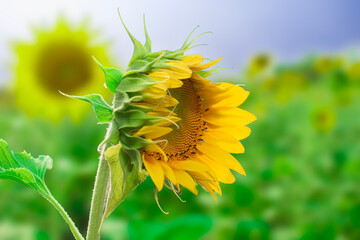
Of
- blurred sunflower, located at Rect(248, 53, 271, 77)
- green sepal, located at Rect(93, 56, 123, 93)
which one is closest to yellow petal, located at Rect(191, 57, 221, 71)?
green sepal, located at Rect(93, 56, 123, 93)

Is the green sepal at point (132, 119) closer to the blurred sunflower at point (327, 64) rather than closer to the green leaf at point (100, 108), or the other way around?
the green leaf at point (100, 108)

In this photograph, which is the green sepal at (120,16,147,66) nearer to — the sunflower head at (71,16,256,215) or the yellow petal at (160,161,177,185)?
the sunflower head at (71,16,256,215)

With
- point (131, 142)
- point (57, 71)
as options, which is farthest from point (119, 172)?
point (57, 71)

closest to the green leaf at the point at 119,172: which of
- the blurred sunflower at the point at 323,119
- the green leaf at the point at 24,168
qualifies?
the green leaf at the point at 24,168

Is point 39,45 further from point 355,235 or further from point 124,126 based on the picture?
point 355,235

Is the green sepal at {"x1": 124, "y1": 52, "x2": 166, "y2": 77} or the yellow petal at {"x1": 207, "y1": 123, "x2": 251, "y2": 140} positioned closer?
the green sepal at {"x1": 124, "y1": 52, "x2": 166, "y2": 77}

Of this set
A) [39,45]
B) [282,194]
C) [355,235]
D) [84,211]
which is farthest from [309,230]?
[39,45]

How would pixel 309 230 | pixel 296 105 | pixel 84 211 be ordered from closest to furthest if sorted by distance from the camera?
1. pixel 309 230
2. pixel 84 211
3. pixel 296 105
